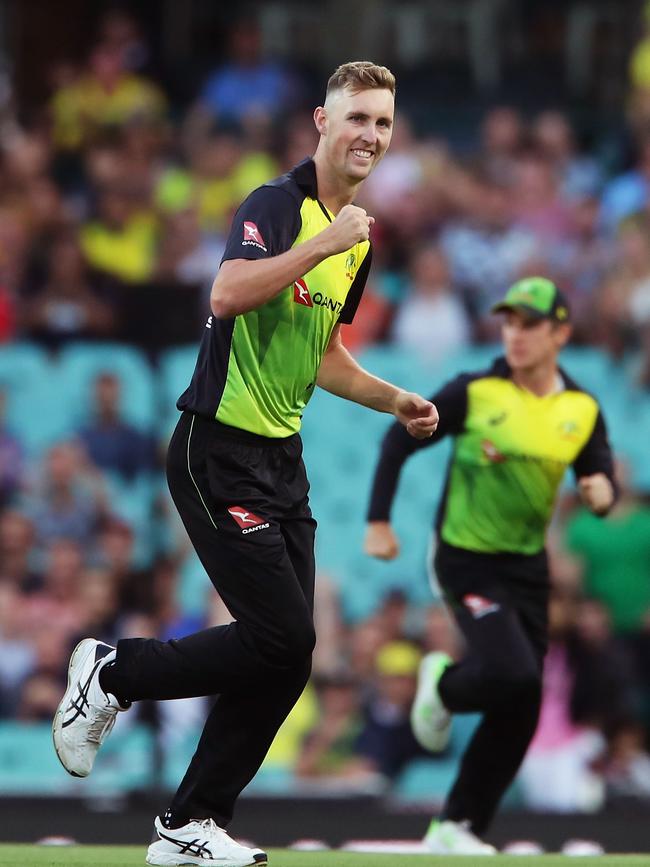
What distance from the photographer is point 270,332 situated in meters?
5.30

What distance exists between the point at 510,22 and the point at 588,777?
8.89 metres

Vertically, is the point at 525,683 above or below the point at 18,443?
below

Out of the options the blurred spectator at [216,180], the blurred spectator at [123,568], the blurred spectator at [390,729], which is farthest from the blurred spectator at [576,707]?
the blurred spectator at [216,180]

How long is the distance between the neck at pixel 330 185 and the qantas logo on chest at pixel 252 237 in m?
0.38

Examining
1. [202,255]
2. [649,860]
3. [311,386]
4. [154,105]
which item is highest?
[154,105]

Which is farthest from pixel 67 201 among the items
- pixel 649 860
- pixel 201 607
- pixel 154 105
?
pixel 649 860

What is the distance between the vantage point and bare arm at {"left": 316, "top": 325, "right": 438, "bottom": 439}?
18.0 feet

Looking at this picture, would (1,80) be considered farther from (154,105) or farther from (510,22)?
(510,22)

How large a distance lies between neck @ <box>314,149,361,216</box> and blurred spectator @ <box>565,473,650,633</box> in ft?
17.0

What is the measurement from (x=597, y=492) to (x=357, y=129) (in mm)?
2211

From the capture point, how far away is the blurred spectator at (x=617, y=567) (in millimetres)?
10242

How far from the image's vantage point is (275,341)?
5.31 m

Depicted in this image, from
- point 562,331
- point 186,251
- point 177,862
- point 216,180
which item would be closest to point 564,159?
point 216,180

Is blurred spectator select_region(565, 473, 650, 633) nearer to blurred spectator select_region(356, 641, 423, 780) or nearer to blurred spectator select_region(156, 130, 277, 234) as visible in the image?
blurred spectator select_region(356, 641, 423, 780)
